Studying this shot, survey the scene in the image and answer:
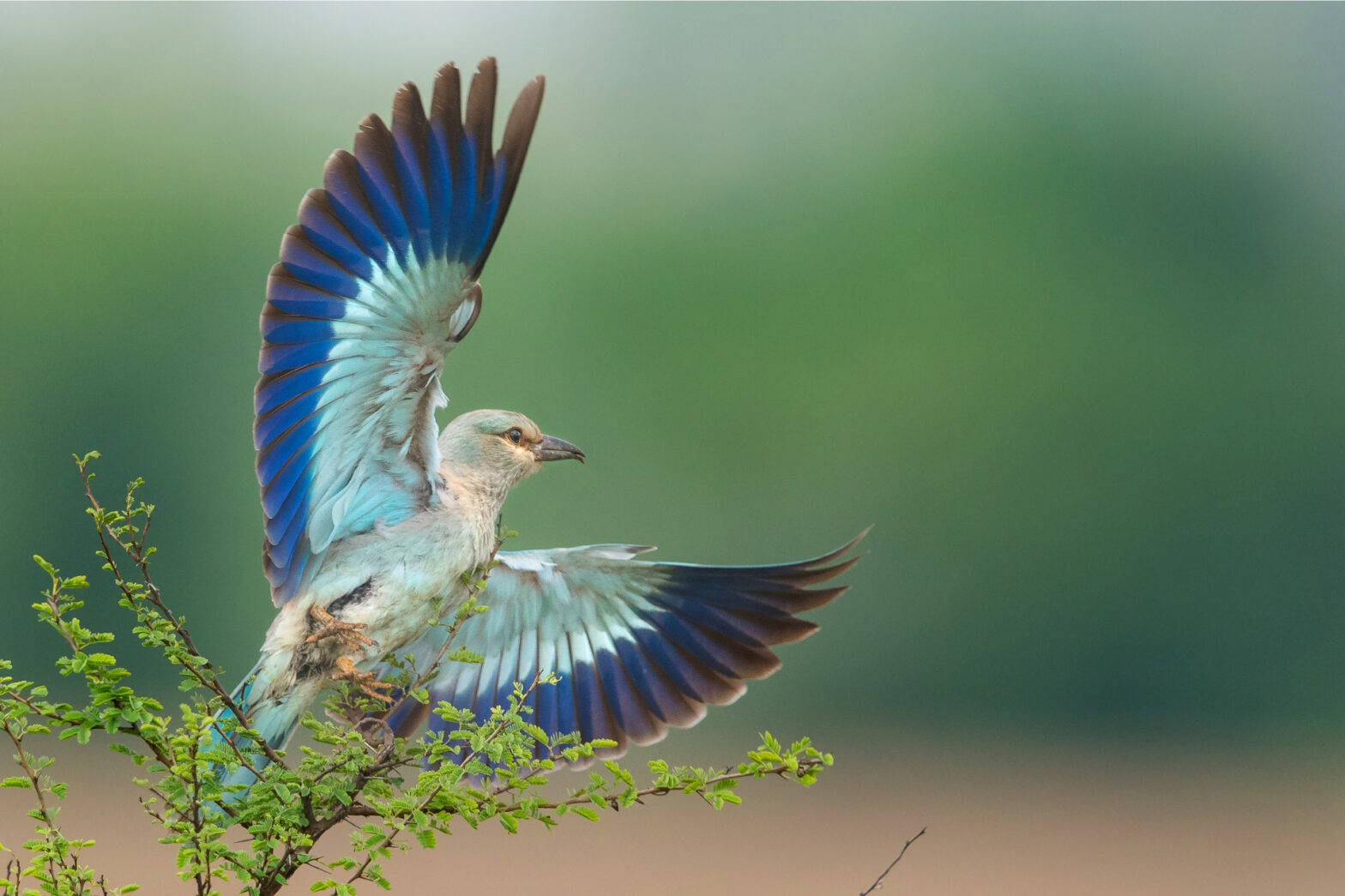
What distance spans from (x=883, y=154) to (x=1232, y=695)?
11.0m

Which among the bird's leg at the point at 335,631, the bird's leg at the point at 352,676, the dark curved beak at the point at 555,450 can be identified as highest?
the dark curved beak at the point at 555,450

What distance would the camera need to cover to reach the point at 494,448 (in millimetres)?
4281

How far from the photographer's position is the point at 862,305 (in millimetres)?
20938

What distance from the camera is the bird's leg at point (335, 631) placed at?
11.8ft

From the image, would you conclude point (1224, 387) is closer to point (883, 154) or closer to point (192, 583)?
point (883, 154)

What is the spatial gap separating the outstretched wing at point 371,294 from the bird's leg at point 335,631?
151mm

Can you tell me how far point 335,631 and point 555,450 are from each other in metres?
1.13

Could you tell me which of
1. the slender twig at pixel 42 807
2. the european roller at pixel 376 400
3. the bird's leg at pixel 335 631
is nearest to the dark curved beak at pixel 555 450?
the european roller at pixel 376 400

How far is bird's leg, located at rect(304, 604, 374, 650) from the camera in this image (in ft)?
11.8

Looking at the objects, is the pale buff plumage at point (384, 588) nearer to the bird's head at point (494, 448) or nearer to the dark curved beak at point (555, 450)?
the bird's head at point (494, 448)

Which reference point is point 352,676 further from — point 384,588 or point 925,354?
point 925,354

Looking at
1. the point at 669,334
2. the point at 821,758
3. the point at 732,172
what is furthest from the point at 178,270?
the point at 821,758

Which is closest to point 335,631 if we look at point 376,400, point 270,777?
point 376,400

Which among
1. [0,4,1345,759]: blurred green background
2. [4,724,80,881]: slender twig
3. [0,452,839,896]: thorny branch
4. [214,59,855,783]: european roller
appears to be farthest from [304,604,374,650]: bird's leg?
[0,4,1345,759]: blurred green background
